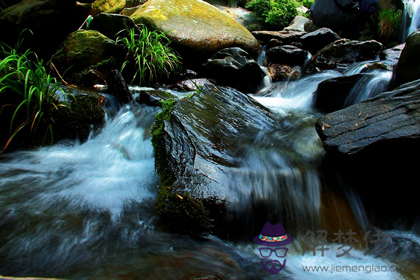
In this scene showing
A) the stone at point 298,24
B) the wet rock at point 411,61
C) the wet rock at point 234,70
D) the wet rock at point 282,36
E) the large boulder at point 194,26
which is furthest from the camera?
the stone at point 298,24

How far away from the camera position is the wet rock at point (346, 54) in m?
6.62

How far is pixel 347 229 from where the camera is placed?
88.5 inches

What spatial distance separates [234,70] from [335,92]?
7.77 feet

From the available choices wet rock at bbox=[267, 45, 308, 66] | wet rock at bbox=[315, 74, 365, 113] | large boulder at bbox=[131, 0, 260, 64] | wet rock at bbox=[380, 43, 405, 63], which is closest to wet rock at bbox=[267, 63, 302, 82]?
wet rock at bbox=[267, 45, 308, 66]

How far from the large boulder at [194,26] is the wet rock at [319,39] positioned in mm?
1649

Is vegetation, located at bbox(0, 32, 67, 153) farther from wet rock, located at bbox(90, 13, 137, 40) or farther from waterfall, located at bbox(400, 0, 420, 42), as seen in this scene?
waterfall, located at bbox(400, 0, 420, 42)

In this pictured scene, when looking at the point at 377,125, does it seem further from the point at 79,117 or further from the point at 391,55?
the point at 391,55

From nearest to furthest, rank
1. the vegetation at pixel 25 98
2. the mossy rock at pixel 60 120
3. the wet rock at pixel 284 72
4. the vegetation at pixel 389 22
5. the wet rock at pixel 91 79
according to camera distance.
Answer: the vegetation at pixel 25 98 → the mossy rock at pixel 60 120 → the wet rock at pixel 91 79 → the wet rock at pixel 284 72 → the vegetation at pixel 389 22

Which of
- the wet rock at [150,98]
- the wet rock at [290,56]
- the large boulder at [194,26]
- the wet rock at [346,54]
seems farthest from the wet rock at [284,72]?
the wet rock at [150,98]

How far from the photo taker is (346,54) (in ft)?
21.8

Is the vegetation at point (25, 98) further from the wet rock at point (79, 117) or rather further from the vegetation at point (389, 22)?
the vegetation at point (389, 22)

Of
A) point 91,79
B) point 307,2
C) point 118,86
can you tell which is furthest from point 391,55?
point 307,2

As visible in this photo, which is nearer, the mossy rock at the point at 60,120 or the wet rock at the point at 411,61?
the mossy rock at the point at 60,120

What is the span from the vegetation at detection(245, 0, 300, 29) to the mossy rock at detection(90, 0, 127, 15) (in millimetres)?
7019
